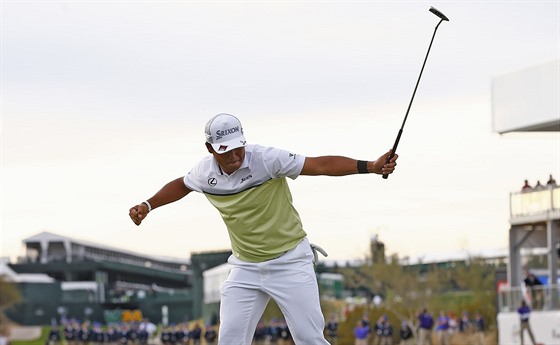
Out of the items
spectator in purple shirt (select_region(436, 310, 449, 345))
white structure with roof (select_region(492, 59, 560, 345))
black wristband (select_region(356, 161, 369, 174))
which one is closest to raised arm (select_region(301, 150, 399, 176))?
black wristband (select_region(356, 161, 369, 174))

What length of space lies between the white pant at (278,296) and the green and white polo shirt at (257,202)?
4.1 inches

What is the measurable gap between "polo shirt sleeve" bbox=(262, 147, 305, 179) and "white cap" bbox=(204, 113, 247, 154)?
0.32 m

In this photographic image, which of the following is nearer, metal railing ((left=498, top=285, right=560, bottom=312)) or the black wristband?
the black wristband

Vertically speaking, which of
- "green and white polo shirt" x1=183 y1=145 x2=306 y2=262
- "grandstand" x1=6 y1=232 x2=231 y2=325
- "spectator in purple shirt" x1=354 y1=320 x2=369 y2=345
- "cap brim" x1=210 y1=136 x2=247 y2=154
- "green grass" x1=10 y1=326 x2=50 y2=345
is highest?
"grandstand" x1=6 y1=232 x2=231 y2=325

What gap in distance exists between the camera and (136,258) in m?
171

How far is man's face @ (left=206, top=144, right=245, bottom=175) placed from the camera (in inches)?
468

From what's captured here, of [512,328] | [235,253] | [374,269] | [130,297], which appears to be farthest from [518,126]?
[130,297]

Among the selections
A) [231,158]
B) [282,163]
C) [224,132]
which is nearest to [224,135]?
[224,132]

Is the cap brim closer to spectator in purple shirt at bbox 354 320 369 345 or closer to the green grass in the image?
spectator in purple shirt at bbox 354 320 369 345

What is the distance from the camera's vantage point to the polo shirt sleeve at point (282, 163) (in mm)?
11867

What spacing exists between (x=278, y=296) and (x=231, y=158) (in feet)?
4.12

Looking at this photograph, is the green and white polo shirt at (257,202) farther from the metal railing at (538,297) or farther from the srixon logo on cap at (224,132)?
the metal railing at (538,297)

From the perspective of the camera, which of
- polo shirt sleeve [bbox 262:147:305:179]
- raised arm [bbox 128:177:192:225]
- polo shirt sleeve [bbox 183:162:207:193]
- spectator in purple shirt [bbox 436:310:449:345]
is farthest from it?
spectator in purple shirt [bbox 436:310:449:345]

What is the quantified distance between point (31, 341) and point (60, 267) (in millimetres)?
36852
